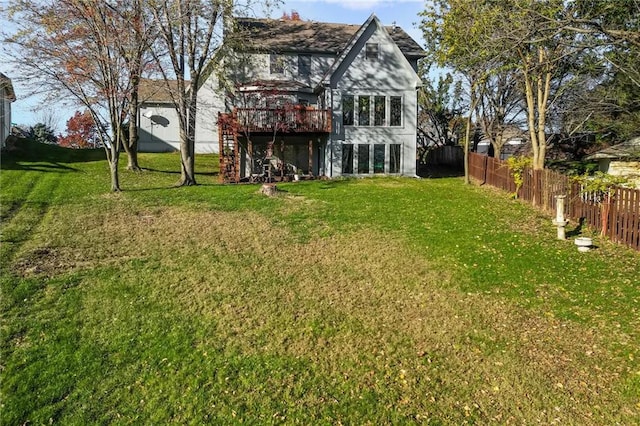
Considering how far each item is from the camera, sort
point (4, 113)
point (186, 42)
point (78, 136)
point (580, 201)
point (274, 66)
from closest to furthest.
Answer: point (580, 201)
point (186, 42)
point (274, 66)
point (4, 113)
point (78, 136)

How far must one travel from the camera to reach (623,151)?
19953mm

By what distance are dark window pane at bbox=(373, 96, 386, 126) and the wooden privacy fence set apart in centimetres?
702

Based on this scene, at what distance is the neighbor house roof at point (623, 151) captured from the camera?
1844 cm

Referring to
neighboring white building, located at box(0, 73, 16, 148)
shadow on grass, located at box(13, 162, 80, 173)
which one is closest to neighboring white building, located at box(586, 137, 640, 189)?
shadow on grass, located at box(13, 162, 80, 173)

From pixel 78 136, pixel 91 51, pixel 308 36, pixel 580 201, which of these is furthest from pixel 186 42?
pixel 78 136

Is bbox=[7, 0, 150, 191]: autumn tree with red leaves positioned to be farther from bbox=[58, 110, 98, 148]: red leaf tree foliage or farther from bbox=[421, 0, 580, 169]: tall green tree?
bbox=[58, 110, 98, 148]: red leaf tree foliage

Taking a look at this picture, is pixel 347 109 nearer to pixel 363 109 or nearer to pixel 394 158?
pixel 363 109

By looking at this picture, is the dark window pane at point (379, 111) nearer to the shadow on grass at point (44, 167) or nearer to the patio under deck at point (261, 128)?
the patio under deck at point (261, 128)

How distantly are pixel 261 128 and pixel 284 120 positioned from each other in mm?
1242

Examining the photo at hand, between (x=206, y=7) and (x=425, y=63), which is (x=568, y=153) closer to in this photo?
(x=425, y=63)

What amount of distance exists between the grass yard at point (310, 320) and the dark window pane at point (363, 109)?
11181 millimetres

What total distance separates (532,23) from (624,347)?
6.94 m

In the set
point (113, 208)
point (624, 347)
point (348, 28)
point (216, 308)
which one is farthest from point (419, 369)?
point (348, 28)

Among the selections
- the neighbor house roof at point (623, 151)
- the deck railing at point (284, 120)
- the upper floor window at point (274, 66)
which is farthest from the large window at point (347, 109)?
the neighbor house roof at point (623, 151)
